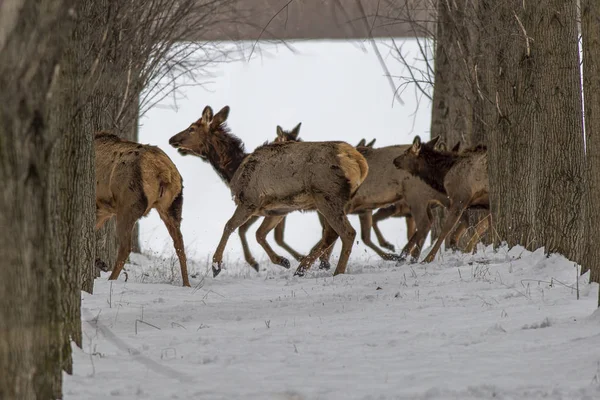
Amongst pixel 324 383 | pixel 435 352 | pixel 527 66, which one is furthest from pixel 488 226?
pixel 324 383

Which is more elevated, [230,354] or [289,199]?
[289,199]

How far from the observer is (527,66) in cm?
1161

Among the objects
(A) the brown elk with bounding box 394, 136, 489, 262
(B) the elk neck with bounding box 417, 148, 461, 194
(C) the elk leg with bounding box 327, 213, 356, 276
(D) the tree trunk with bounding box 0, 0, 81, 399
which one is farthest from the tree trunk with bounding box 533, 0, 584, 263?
(D) the tree trunk with bounding box 0, 0, 81, 399

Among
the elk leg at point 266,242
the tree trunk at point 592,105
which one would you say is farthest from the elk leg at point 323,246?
the tree trunk at point 592,105

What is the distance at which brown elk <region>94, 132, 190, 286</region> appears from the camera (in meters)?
10.5

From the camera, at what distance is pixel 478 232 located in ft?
47.2

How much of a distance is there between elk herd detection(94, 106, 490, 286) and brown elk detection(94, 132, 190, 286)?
12 mm

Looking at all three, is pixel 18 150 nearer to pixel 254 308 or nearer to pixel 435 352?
pixel 435 352

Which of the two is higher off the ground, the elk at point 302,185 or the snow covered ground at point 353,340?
the elk at point 302,185

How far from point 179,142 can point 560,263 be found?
6.58 metres

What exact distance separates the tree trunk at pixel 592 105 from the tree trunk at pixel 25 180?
450 centimetres

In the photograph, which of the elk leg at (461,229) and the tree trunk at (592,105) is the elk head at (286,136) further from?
the tree trunk at (592,105)

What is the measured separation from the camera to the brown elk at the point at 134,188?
10.5 meters

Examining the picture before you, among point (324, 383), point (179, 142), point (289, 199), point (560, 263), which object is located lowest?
point (324, 383)
